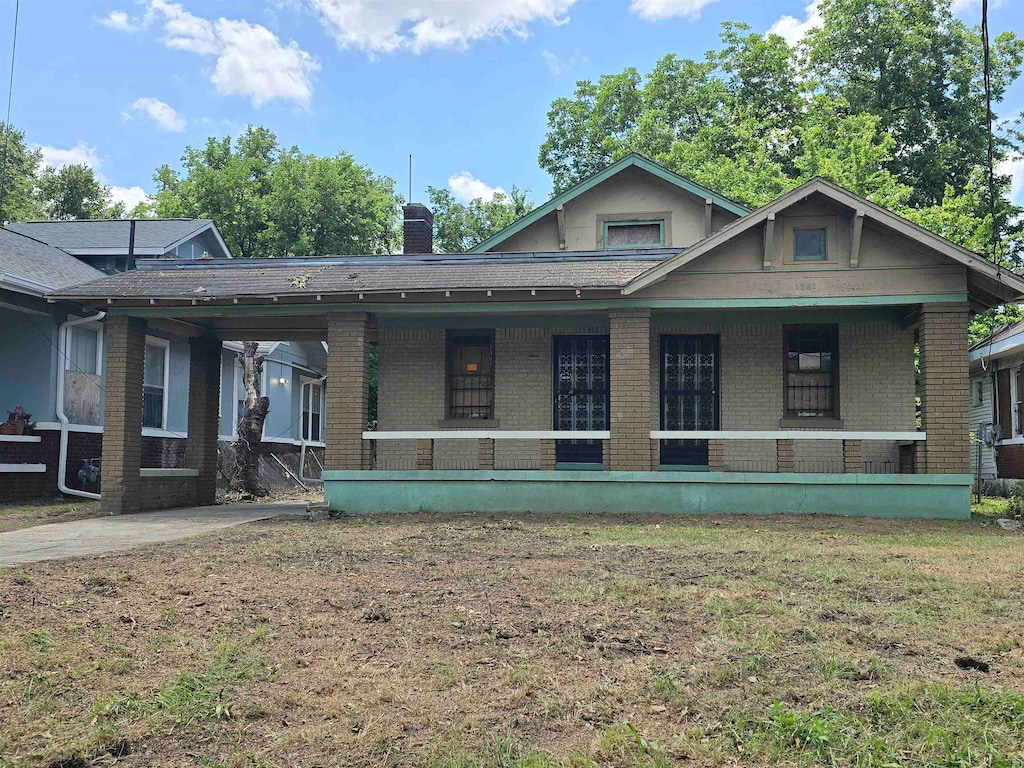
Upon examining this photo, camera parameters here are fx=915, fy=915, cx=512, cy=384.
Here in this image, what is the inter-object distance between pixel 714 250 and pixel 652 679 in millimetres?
10220

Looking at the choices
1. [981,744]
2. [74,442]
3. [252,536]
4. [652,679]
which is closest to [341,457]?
[252,536]

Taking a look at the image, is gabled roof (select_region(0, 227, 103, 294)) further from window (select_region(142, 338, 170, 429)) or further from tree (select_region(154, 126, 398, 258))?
tree (select_region(154, 126, 398, 258))

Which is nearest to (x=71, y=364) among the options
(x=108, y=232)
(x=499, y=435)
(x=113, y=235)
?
(x=113, y=235)

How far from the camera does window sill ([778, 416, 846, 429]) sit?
15.5 metres

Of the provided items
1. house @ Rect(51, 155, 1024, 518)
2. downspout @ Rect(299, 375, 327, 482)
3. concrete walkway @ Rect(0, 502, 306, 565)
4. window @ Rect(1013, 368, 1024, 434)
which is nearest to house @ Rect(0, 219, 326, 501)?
house @ Rect(51, 155, 1024, 518)

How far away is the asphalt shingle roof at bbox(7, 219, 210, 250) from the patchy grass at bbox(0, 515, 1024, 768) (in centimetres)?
1714

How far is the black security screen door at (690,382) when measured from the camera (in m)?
16.3

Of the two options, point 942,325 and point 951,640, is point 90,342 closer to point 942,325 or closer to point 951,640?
point 942,325

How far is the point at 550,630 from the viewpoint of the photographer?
603cm

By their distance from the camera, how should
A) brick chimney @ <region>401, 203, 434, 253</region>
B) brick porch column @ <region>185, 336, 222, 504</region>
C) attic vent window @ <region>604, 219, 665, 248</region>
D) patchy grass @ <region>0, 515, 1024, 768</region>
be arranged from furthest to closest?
brick chimney @ <region>401, 203, 434, 253</region> → attic vent window @ <region>604, 219, 665, 248</region> → brick porch column @ <region>185, 336, 222, 504</region> → patchy grass @ <region>0, 515, 1024, 768</region>

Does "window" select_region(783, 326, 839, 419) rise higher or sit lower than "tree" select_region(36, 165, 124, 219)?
lower

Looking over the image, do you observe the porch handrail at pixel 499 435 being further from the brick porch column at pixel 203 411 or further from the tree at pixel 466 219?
the tree at pixel 466 219

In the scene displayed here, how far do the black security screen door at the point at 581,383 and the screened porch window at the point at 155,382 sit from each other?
10396 millimetres

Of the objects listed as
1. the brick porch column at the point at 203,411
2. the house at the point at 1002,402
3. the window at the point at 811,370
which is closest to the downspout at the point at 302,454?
the brick porch column at the point at 203,411
